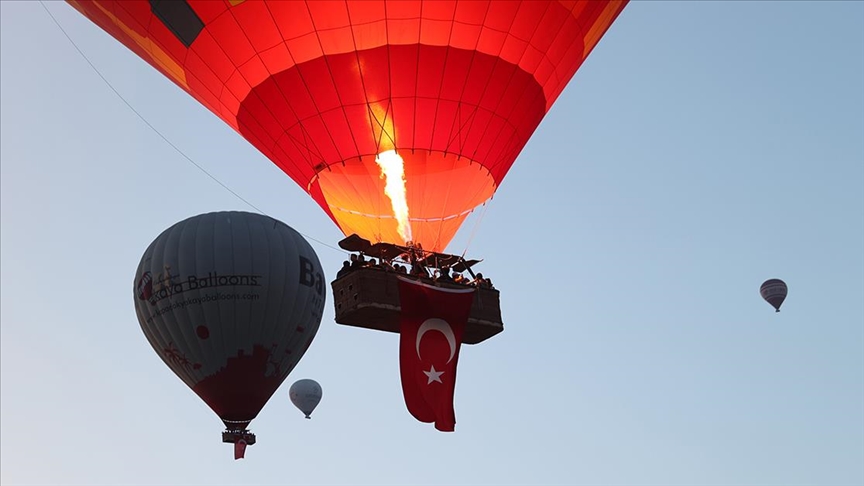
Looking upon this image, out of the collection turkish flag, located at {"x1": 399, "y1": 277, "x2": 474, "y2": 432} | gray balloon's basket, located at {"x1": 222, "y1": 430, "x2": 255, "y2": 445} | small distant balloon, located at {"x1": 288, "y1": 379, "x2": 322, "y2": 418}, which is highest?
small distant balloon, located at {"x1": 288, "y1": 379, "x2": 322, "y2": 418}

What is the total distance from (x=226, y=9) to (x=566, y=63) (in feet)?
16.2

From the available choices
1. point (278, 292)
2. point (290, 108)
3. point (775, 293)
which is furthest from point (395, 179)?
point (775, 293)

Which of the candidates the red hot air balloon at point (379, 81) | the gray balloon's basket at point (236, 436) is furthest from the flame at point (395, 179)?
the gray balloon's basket at point (236, 436)

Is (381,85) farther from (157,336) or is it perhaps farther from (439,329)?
(157,336)

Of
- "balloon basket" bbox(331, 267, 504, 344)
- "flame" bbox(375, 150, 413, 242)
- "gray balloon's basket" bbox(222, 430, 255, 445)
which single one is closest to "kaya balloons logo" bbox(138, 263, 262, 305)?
"gray balloon's basket" bbox(222, 430, 255, 445)

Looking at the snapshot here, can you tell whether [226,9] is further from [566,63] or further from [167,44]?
[566,63]

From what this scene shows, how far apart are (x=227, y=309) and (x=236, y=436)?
7.05 ft

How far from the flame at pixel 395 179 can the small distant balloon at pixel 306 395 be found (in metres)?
14.2

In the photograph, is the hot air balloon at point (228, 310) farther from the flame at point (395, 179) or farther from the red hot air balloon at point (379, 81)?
the flame at point (395, 179)

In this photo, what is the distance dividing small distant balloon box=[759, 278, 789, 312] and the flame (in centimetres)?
1931

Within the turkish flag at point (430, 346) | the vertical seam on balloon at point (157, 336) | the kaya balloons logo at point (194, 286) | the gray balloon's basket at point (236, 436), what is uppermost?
the kaya balloons logo at point (194, 286)

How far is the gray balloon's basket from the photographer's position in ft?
66.3

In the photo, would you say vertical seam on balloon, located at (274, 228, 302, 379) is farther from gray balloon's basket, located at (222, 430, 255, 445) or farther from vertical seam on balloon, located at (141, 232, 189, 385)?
vertical seam on balloon, located at (141, 232, 189, 385)

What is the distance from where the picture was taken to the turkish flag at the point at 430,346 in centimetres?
1530
